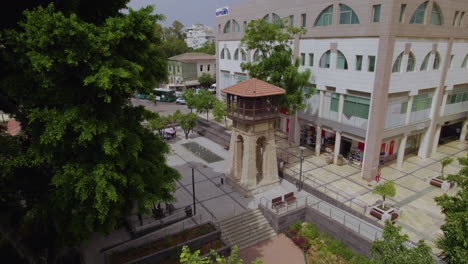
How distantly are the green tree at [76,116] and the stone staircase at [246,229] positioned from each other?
24.4 feet

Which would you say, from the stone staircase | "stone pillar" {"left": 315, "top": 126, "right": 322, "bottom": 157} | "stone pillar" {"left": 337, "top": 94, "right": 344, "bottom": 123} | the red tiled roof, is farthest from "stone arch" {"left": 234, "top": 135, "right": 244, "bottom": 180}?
"stone pillar" {"left": 337, "top": 94, "right": 344, "bottom": 123}

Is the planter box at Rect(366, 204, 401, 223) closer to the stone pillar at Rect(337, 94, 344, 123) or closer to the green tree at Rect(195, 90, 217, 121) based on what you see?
the stone pillar at Rect(337, 94, 344, 123)

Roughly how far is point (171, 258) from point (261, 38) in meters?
17.9

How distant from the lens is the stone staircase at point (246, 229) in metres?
18.3

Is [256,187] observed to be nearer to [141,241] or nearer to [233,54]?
[141,241]

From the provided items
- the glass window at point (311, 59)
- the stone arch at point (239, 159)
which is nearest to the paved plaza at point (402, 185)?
the stone arch at point (239, 159)

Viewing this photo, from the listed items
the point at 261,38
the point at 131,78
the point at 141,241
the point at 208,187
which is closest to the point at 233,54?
the point at 261,38

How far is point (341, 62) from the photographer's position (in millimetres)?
24375

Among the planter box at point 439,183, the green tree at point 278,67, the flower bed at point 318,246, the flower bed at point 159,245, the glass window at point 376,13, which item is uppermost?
the glass window at point 376,13

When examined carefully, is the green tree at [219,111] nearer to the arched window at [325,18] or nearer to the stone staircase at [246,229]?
the arched window at [325,18]

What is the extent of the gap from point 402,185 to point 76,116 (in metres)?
23.2

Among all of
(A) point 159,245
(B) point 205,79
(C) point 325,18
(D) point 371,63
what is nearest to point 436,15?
(D) point 371,63

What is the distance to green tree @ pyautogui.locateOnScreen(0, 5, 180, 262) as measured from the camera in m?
9.26

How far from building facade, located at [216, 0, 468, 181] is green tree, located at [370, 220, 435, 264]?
14.2 m
